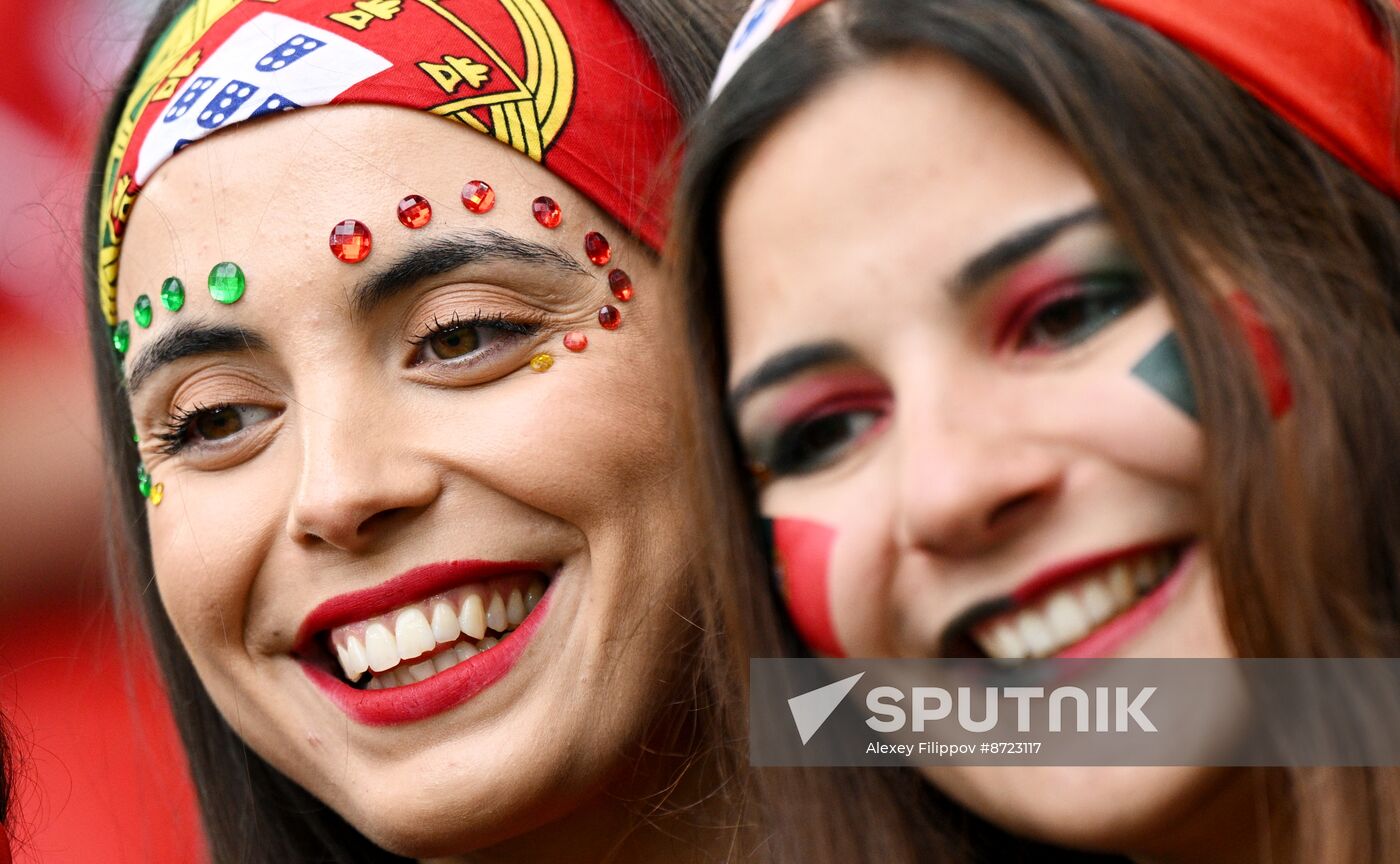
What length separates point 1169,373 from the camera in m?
1.47

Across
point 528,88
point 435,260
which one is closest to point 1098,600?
point 435,260

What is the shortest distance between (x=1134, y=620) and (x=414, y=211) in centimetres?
104

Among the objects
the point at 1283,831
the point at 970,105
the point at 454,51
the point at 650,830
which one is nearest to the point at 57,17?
the point at 454,51

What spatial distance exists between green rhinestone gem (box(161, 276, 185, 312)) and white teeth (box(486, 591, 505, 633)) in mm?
568

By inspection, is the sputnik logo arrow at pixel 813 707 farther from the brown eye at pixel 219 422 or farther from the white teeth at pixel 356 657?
the brown eye at pixel 219 422

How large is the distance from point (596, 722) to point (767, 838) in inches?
10.1

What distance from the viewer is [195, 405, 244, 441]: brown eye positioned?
219 cm

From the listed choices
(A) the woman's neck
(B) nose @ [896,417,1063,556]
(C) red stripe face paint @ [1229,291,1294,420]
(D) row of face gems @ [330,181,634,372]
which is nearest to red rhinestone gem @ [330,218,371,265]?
(D) row of face gems @ [330,181,634,372]

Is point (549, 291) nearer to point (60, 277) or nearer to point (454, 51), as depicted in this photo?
point (454, 51)

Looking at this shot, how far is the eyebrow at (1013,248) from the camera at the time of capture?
4.94 feet

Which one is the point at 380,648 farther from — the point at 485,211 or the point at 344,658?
the point at 485,211

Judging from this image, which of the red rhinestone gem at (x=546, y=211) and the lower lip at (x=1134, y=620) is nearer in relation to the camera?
the lower lip at (x=1134, y=620)

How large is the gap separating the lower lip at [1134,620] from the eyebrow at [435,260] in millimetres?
891

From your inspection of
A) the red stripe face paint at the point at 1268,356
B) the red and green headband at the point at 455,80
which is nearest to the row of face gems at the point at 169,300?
the red and green headband at the point at 455,80
